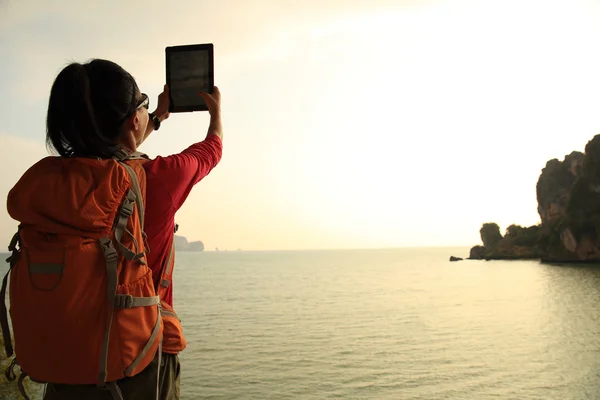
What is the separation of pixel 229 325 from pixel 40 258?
36.0 m

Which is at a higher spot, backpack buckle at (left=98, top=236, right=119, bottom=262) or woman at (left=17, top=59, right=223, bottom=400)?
woman at (left=17, top=59, right=223, bottom=400)

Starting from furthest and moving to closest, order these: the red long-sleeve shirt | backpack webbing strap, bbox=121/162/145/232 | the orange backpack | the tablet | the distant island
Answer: the distant island
the tablet
the red long-sleeve shirt
backpack webbing strap, bbox=121/162/145/232
the orange backpack

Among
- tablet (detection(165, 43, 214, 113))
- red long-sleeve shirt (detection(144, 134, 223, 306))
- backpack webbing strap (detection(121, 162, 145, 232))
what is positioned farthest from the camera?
tablet (detection(165, 43, 214, 113))

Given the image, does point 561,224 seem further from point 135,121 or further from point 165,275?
point 135,121

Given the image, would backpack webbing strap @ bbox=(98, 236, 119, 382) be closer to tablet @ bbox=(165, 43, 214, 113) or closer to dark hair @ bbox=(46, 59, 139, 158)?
dark hair @ bbox=(46, 59, 139, 158)

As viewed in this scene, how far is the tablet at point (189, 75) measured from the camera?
1.91 m

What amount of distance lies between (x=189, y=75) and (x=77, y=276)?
2.84ft

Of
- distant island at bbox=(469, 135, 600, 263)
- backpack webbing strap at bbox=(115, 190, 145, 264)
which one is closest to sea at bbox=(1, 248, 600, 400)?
backpack webbing strap at bbox=(115, 190, 145, 264)

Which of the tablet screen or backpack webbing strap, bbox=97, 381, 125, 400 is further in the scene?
the tablet screen

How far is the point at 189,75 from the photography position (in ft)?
6.40

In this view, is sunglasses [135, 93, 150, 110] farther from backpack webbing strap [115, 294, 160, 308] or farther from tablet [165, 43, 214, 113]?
backpack webbing strap [115, 294, 160, 308]

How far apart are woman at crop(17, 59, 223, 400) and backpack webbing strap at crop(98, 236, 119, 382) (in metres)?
0.13

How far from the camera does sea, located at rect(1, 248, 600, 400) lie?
62.8ft

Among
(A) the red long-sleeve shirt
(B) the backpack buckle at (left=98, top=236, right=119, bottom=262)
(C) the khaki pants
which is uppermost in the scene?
(A) the red long-sleeve shirt
